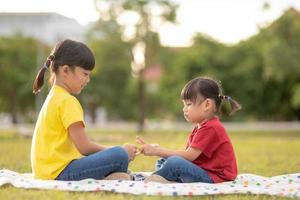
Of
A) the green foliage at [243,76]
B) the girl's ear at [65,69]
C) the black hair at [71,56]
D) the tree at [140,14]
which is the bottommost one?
the green foliage at [243,76]

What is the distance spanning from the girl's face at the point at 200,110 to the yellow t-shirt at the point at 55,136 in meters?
0.86

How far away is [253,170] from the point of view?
21.8 ft

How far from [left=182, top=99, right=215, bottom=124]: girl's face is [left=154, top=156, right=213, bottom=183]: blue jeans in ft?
1.27

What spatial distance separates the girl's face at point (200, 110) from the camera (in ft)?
15.2

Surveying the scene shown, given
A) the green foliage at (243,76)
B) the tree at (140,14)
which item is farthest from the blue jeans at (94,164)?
the green foliage at (243,76)

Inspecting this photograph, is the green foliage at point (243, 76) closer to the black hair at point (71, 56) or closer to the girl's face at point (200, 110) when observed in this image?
the girl's face at point (200, 110)

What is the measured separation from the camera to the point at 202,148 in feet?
14.9

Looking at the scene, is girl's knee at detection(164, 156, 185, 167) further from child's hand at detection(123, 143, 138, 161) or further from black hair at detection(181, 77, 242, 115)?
black hair at detection(181, 77, 242, 115)

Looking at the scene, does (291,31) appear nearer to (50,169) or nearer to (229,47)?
(229,47)

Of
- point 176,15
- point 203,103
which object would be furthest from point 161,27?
point 203,103

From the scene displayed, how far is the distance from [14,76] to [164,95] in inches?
379

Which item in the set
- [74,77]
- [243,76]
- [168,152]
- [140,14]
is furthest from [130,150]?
[243,76]

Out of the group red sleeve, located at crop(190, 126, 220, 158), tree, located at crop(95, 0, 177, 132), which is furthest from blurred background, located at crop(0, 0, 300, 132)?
red sleeve, located at crop(190, 126, 220, 158)

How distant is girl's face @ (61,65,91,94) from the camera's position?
448 cm
